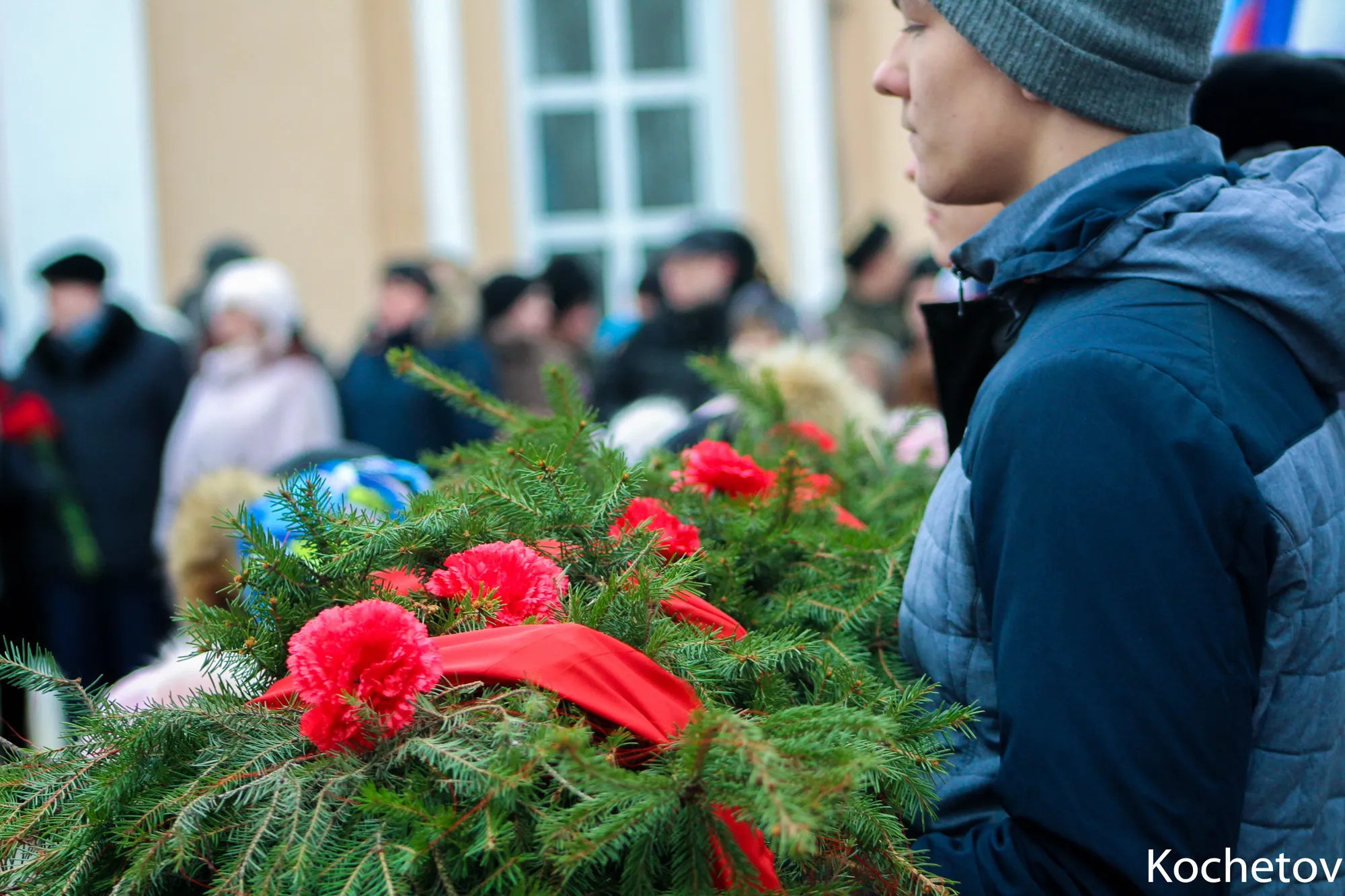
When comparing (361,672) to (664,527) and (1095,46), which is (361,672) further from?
(1095,46)

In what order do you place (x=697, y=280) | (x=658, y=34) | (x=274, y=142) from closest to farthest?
(x=697, y=280) < (x=274, y=142) < (x=658, y=34)

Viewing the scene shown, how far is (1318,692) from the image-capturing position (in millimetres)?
1247

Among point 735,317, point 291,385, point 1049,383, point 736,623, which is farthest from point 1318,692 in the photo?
point 291,385

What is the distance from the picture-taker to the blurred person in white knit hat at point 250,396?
15.5ft

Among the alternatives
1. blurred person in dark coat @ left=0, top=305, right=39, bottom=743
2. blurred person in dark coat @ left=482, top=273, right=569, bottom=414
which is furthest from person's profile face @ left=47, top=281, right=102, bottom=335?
blurred person in dark coat @ left=482, top=273, right=569, bottom=414

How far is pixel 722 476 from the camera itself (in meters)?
1.68

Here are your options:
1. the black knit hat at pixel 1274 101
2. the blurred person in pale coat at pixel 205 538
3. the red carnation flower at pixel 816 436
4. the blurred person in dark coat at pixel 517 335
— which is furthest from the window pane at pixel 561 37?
the red carnation flower at pixel 816 436

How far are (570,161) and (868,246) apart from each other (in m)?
3.06

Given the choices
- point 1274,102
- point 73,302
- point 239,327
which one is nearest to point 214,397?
point 239,327

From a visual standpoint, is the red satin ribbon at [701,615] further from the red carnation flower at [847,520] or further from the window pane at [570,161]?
the window pane at [570,161]

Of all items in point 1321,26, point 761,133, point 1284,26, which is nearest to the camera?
point 1321,26

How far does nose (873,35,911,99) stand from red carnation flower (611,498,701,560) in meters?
0.52

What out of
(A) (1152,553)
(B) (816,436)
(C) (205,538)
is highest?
(A) (1152,553)

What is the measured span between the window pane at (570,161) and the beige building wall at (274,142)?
129cm
